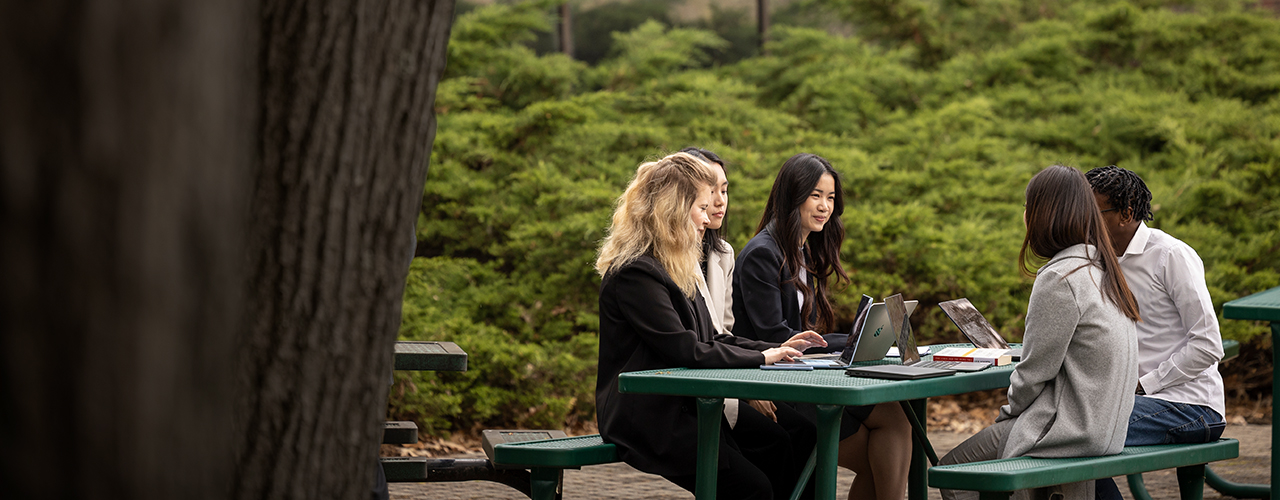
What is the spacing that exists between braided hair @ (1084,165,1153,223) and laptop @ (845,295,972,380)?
2.62ft

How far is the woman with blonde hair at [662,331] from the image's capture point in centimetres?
359

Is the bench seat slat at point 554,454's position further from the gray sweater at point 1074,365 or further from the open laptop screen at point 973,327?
the open laptop screen at point 973,327

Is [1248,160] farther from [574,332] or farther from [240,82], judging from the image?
[240,82]

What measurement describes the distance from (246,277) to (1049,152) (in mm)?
8169

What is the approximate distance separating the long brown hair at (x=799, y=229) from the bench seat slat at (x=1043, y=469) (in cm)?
149

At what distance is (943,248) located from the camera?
722 cm

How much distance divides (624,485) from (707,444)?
7.23ft

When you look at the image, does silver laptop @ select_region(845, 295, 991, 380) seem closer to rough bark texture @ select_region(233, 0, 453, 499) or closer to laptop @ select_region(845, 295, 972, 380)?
laptop @ select_region(845, 295, 972, 380)

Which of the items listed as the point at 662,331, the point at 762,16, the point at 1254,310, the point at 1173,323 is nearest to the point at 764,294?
the point at 662,331

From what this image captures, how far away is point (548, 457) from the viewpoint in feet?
11.5

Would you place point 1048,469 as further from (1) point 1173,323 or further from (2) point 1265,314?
(2) point 1265,314

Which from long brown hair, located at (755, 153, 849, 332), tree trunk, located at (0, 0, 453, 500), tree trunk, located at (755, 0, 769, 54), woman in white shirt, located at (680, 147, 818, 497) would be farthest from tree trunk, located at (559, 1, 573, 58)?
tree trunk, located at (0, 0, 453, 500)

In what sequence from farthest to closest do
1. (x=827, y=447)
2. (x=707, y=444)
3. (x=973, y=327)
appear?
Result: 1. (x=973, y=327)
2. (x=707, y=444)
3. (x=827, y=447)

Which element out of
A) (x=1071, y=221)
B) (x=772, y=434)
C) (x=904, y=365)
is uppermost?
(x=1071, y=221)
